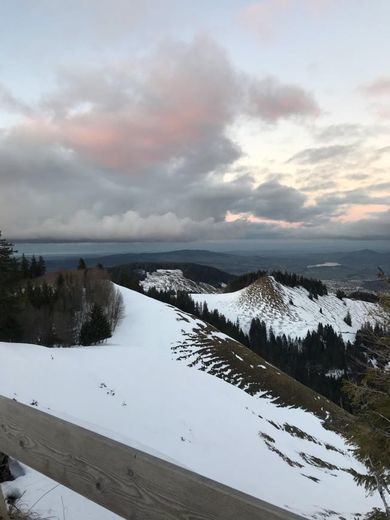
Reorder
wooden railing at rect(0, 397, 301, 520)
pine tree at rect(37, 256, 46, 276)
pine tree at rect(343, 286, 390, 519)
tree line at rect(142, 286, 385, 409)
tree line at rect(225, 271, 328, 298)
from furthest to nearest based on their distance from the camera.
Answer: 1. tree line at rect(225, 271, 328, 298)
2. tree line at rect(142, 286, 385, 409)
3. pine tree at rect(37, 256, 46, 276)
4. pine tree at rect(343, 286, 390, 519)
5. wooden railing at rect(0, 397, 301, 520)

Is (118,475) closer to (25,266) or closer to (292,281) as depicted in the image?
(25,266)

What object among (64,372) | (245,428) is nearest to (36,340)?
→ (64,372)

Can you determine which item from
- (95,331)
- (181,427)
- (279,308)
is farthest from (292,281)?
(181,427)

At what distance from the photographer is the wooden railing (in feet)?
5.93

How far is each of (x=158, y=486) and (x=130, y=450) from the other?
0.25 metres

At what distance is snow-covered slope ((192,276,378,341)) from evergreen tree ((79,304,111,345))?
92.4 m

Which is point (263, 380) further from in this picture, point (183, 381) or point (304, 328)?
point (304, 328)

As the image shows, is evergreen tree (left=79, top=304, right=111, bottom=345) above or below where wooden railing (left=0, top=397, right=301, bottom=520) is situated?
below

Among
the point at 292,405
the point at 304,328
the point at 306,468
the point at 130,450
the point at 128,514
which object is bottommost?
the point at 304,328

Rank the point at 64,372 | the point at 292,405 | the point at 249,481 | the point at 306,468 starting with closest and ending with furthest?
the point at 249,481
the point at 64,372
the point at 306,468
the point at 292,405

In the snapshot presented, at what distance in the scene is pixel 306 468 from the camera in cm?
2109

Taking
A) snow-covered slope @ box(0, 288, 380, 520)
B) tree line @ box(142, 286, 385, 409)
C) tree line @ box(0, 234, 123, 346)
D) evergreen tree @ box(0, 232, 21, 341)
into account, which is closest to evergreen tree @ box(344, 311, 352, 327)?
tree line @ box(142, 286, 385, 409)

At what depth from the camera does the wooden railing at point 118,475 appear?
181cm

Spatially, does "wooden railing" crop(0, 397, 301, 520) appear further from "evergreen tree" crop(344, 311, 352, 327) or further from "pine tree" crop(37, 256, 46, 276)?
"evergreen tree" crop(344, 311, 352, 327)
